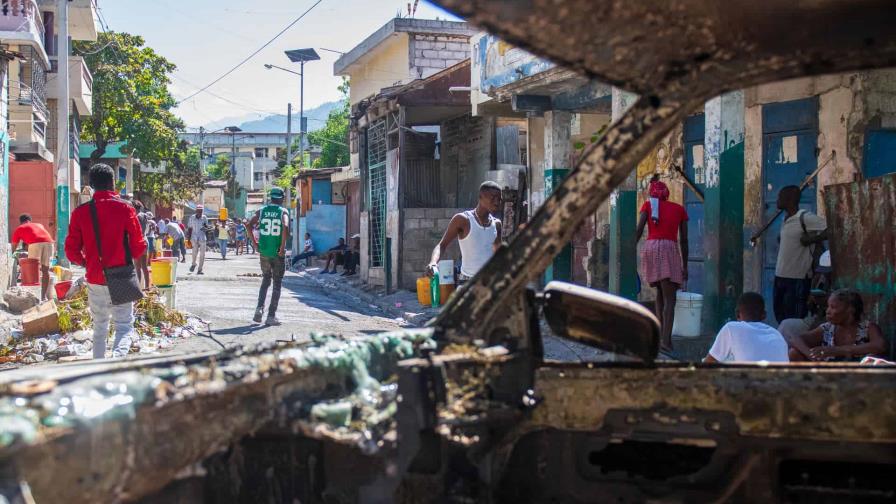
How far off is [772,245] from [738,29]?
327 inches

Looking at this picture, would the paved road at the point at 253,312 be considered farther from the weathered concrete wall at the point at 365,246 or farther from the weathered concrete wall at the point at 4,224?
the weathered concrete wall at the point at 4,224

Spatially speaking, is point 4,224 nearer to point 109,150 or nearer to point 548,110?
point 548,110

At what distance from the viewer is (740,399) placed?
7.50 ft

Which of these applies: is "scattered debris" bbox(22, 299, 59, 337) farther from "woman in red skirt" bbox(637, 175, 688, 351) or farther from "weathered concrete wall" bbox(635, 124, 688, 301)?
"weathered concrete wall" bbox(635, 124, 688, 301)

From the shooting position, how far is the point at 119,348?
660cm

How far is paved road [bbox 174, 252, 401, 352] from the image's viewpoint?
9.74m

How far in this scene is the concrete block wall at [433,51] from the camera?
24.9 m

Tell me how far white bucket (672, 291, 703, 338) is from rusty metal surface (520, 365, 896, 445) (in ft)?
21.4

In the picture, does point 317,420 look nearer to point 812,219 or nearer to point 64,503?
point 64,503

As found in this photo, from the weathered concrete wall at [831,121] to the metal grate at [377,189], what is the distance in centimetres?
982

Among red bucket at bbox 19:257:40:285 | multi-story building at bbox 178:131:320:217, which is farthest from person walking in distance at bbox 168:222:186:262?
multi-story building at bbox 178:131:320:217

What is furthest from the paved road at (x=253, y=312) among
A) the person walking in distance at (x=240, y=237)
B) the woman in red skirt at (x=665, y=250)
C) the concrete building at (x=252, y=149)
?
the concrete building at (x=252, y=149)

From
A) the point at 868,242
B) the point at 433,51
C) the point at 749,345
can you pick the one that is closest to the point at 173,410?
the point at 749,345

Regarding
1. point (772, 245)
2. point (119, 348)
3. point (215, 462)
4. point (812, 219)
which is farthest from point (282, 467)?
point (772, 245)
